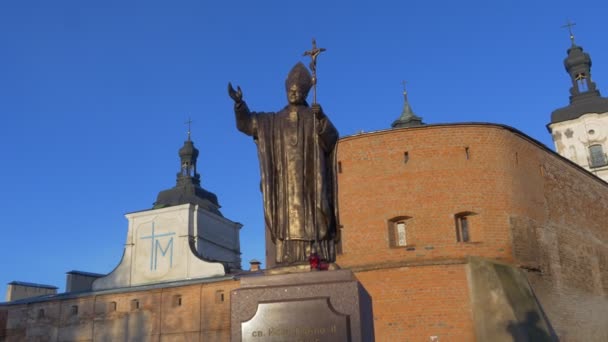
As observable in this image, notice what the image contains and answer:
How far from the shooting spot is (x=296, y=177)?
5555 mm

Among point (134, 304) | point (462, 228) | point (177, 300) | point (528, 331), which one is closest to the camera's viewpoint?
point (528, 331)

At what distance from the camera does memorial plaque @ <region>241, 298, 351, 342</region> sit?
4484mm

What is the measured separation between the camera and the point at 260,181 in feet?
18.8

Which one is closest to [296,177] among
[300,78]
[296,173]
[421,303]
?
[296,173]

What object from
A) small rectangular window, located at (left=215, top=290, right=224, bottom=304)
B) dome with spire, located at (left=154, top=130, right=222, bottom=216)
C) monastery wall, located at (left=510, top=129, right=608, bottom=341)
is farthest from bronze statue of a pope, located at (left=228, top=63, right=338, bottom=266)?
dome with spire, located at (left=154, top=130, right=222, bottom=216)

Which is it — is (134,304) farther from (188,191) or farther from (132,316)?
(188,191)

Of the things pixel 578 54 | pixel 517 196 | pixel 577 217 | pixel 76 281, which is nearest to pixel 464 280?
pixel 517 196

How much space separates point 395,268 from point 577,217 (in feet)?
30.4

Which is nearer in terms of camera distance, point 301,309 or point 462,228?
point 301,309

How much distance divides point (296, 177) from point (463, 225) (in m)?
14.3

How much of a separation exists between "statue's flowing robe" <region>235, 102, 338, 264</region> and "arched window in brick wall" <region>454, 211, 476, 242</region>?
543 inches

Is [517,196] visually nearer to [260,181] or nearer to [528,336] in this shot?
[528,336]

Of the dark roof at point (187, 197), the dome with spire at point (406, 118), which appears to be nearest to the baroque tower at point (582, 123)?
the dome with spire at point (406, 118)

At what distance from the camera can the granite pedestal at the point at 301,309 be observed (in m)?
4.50
